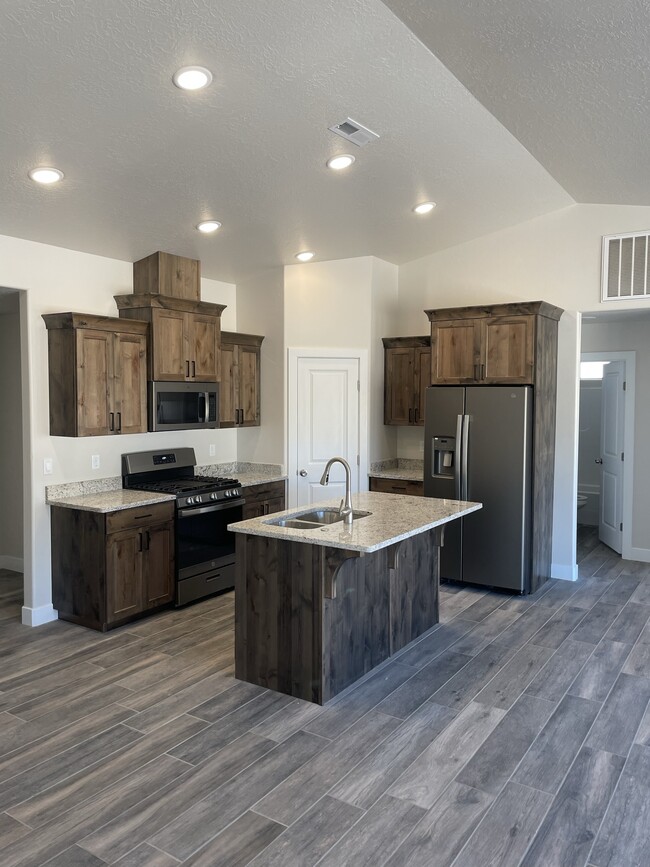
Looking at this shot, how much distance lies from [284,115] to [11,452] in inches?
166

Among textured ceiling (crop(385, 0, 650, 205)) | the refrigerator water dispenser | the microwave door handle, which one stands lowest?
the refrigerator water dispenser

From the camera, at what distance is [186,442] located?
19.2 ft

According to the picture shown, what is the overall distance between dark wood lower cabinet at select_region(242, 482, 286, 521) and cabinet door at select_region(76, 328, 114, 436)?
57.4 inches

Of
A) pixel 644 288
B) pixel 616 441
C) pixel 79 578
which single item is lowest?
pixel 79 578

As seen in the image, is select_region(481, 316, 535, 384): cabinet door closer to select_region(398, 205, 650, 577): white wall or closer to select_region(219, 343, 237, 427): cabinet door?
select_region(398, 205, 650, 577): white wall

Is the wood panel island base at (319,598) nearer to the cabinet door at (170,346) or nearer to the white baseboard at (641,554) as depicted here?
the cabinet door at (170,346)

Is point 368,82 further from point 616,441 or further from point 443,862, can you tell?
point 616,441

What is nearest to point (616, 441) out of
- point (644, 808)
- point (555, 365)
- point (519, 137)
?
point (555, 365)

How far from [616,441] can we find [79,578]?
518 cm

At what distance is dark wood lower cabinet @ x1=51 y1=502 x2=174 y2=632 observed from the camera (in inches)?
173

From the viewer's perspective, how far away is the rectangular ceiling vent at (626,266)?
518cm

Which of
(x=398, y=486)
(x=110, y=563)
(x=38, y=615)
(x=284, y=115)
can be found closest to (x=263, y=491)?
(x=398, y=486)

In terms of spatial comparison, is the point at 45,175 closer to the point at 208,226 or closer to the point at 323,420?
the point at 208,226

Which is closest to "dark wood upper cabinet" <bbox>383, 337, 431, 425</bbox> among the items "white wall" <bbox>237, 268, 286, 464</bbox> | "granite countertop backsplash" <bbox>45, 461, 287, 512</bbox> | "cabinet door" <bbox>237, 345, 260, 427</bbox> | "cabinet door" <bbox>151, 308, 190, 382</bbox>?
"white wall" <bbox>237, 268, 286, 464</bbox>
